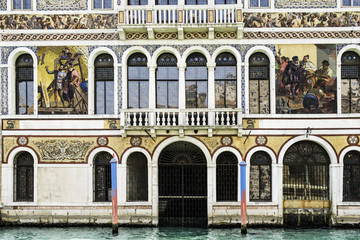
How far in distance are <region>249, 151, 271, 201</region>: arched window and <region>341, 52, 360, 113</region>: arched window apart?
4129mm

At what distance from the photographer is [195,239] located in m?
17.6

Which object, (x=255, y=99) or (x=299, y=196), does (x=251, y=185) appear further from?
(x=255, y=99)

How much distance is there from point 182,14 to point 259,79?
4.51 metres

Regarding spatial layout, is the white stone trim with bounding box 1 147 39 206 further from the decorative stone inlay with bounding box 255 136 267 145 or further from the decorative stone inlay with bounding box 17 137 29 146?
the decorative stone inlay with bounding box 255 136 267 145

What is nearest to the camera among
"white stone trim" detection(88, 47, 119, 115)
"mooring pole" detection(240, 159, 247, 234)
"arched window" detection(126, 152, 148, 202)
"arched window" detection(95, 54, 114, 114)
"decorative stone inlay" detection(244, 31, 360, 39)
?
"mooring pole" detection(240, 159, 247, 234)

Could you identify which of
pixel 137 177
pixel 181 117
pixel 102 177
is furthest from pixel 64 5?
pixel 137 177

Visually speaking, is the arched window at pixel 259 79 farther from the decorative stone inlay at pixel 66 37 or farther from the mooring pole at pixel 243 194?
the decorative stone inlay at pixel 66 37

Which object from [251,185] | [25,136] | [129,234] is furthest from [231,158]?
[25,136]

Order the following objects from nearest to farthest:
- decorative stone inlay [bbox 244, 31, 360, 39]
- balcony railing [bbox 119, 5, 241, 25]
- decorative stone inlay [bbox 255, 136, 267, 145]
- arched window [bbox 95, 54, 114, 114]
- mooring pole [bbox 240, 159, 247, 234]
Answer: mooring pole [bbox 240, 159, 247, 234] < balcony railing [bbox 119, 5, 241, 25] < decorative stone inlay [bbox 244, 31, 360, 39] < decorative stone inlay [bbox 255, 136, 267, 145] < arched window [bbox 95, 54, 114, 114]

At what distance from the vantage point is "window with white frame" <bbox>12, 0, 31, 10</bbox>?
2027 cm

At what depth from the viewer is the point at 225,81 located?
2011cm

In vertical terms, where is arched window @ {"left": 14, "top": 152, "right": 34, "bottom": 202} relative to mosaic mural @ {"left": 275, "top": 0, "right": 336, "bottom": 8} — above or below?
below

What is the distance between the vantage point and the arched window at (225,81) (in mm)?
20078

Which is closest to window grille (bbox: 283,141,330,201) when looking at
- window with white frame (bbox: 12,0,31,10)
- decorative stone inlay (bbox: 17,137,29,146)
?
decorative stone inlay (bbox: 17,137,29,146)
